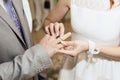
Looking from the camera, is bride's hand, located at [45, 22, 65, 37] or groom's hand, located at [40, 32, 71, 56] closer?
groom's hand, located at [40, 32, 71, 56]

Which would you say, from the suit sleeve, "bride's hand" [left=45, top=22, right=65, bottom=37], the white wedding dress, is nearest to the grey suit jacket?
the suit sleeve

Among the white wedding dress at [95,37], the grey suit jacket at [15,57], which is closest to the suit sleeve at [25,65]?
the grey suit jacket at [15,57]

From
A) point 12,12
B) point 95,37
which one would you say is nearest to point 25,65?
point 12,12

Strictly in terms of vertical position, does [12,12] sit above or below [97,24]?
above

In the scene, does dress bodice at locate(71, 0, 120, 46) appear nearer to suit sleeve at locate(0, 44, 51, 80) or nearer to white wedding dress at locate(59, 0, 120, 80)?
white wedding dress at locate(59, 0, 120, 80)

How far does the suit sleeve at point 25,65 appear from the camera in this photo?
0.83 metres

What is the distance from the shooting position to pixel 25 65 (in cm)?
84

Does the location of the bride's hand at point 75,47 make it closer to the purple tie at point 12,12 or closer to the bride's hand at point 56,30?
the bride's hand at point 56,30

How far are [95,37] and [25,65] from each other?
493mm

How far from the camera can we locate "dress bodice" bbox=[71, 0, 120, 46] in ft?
3.86

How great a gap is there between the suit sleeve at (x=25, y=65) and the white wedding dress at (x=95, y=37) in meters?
0.34

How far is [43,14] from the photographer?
11.4ft

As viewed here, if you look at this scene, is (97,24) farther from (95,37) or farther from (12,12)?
(12,12)

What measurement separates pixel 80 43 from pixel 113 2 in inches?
11.2
